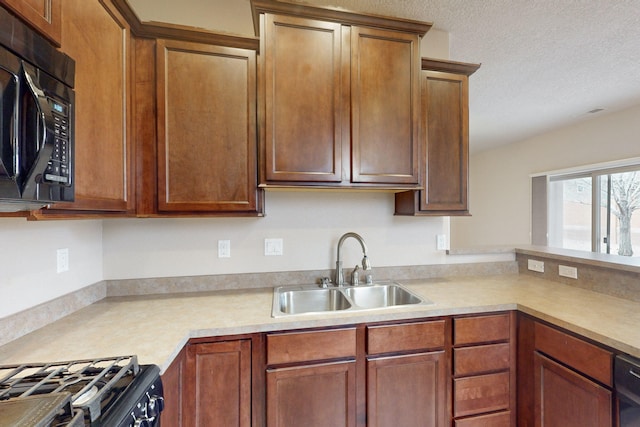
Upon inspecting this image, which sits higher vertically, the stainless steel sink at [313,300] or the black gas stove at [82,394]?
the black gas stove at [82,394]

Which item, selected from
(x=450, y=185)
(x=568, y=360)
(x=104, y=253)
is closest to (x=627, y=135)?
(x=450, y=185)

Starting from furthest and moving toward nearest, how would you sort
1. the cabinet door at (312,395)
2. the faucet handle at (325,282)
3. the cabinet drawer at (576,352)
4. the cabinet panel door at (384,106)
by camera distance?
the faucet handle at (325,282), the cabinet panel door at (384,106), the cabinet door at (312,395), the cabinet drawer at (576,352)

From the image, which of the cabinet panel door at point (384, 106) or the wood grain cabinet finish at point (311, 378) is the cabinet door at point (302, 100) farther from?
the wood grain cabinet finish at point (311, 378)

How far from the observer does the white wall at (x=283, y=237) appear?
66.6 inches

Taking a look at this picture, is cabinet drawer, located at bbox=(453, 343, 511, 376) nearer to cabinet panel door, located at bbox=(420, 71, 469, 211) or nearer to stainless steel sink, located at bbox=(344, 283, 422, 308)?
stainless steel sink, located at bbox=(344, 283, 422, 308)

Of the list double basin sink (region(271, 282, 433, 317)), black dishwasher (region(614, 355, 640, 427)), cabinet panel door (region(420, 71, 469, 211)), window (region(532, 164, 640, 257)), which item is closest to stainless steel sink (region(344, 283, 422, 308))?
double basin sink (region(271, 282, 433, 317))

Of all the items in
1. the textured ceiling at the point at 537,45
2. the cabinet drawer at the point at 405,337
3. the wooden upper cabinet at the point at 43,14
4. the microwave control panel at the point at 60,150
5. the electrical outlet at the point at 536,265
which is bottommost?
the cabinet drawer at the point at 405,337

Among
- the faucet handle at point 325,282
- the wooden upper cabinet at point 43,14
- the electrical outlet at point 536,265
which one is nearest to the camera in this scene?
the wooden upper cabinet at point 43,14

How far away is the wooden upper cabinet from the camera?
0.71 meters

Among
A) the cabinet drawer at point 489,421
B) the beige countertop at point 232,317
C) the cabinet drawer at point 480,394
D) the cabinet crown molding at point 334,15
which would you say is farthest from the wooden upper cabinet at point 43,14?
the cabinet drawer at point 489,421

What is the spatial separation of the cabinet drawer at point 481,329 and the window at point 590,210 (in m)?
3.63

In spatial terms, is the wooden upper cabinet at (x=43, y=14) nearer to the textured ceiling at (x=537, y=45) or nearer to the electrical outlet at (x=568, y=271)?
the textured ceiling at (x=537, y=45)

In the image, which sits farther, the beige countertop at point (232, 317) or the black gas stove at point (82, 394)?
the beige countertop at point (232, 317)

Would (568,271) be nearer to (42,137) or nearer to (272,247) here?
(272,247)
